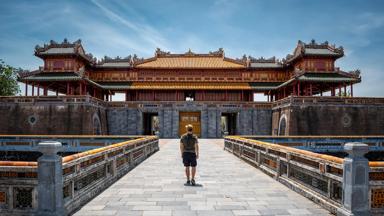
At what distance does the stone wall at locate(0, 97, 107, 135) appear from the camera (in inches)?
1077

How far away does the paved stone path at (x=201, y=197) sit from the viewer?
5832 mm

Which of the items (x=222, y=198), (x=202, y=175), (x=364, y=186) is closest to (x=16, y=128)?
(x=202, y=175)

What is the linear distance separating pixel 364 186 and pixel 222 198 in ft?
10.1

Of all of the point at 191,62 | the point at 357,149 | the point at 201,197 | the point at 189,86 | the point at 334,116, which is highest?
the point at 191,62

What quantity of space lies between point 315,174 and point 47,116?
27100 mm

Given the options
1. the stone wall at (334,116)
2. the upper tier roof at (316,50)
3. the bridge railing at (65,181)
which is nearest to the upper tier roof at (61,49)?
the stone wall at (334,116)

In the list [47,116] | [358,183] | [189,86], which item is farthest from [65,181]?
[189,86]

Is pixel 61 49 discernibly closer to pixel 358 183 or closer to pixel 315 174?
pixel 315 174

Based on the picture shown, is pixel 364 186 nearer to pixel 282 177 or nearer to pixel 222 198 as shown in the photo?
pixel 222 198

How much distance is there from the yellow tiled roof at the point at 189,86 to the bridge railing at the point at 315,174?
84.4 ft

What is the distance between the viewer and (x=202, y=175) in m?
9.95

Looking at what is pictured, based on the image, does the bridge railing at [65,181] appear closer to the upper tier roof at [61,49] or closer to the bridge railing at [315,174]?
the bridge railing at [315,174]

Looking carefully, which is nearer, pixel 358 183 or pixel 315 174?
pixel 358 183

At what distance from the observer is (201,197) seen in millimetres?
6906
